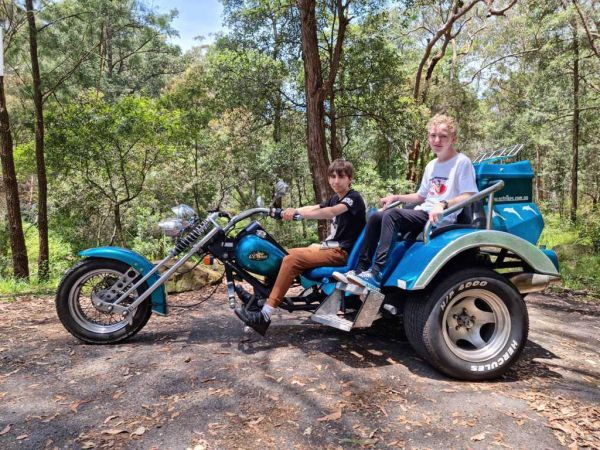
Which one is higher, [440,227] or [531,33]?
[531,33]

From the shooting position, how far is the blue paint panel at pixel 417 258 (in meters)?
3.09

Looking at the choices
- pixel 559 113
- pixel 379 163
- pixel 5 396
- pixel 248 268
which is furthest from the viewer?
pixel 379 163

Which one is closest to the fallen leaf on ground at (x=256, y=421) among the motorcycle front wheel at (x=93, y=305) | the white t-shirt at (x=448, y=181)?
the motorcycle front wheel at (x=93, y=305)

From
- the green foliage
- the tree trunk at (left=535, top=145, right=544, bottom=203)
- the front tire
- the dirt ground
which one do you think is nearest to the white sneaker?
the front tire

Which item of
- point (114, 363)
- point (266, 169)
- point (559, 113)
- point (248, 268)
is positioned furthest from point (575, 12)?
point (114, 363)

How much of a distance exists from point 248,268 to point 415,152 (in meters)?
12.8

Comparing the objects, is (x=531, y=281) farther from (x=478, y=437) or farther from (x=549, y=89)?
(x=549, y=89)

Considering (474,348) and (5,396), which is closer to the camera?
(5,396)

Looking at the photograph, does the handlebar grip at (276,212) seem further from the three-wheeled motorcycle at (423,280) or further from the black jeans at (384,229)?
the black jeans at (384,229)

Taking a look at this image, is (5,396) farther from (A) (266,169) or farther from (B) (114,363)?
(A) (266,169)

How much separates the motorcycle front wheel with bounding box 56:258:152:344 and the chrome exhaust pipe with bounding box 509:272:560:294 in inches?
121

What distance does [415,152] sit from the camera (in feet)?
50.7

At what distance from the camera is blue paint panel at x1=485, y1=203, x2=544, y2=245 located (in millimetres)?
3455

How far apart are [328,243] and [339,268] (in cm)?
25
